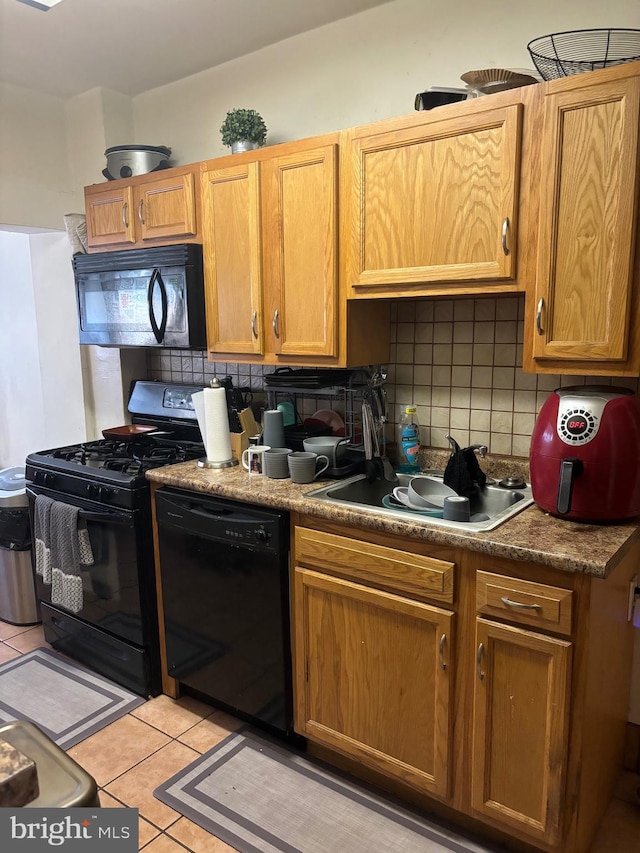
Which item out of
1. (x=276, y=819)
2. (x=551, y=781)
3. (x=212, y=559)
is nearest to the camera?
(x=551, y=781)

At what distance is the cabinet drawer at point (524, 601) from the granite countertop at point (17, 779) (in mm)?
1192

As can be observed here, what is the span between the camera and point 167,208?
2641mm

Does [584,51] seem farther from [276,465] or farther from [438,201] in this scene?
[276,465]

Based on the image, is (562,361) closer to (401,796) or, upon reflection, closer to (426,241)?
(426,241)

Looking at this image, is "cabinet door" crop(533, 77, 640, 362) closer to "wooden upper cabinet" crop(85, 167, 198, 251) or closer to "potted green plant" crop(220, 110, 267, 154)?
"potted green plant" crop(220, 110, 267, 154)

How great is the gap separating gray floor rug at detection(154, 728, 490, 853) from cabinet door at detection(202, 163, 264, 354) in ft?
4.93

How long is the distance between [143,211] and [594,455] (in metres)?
2.14

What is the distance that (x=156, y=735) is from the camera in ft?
7.47

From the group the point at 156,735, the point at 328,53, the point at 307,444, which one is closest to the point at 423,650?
the point at 307,444

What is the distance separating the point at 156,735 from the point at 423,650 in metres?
1.16

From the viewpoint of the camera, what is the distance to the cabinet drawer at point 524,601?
1.50 meters

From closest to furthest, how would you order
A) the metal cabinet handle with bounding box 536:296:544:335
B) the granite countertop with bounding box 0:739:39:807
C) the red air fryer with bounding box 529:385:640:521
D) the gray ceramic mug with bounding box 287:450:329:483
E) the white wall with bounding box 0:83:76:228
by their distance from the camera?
1. the granite countertop with bounding box 0:739:39:807
2. the red air fryer with bounding box 529:385:640:521
3. the metal cabinet handle with bounding box 536:296:544:335
4. the gray ceramic mug with bounding box 287:450:329:483
5. the white wall with bounding box 0:83:76:228

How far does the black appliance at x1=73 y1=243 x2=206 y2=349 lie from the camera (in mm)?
2559

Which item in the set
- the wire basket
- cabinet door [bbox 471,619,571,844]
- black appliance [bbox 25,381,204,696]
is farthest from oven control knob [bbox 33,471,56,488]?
the wire basket
